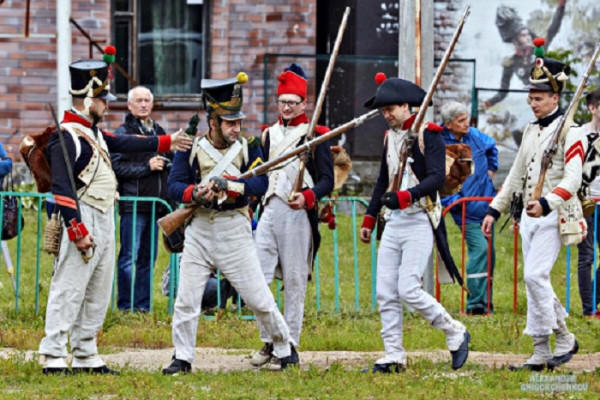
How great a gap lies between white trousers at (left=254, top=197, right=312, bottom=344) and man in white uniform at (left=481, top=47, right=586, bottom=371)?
4.29 feet

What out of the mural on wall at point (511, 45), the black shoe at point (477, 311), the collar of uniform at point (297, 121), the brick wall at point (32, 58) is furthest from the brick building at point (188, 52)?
the collar of uniform at point (297, 121)

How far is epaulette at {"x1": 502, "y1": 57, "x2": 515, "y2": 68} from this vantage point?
75.5 ft

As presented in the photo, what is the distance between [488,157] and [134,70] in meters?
8.34

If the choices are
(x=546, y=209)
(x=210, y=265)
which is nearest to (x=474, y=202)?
(x=546, y=209)

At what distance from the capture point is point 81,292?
10.4m

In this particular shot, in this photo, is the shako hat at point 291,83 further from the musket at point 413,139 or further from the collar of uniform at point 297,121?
the musket at point 413,139

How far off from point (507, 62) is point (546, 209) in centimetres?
1286

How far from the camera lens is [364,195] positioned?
70.6 feet

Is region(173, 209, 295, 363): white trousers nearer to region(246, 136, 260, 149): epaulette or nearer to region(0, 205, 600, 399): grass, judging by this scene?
region(0, 205, 600, 399): grass

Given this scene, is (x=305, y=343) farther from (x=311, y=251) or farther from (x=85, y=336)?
(x=85, y=336)

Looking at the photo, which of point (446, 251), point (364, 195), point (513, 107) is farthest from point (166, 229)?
point (513, 107)

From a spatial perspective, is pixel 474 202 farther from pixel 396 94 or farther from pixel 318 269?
pixel 396 94

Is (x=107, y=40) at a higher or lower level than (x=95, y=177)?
higher

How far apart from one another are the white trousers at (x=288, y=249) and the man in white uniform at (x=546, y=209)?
1309 mm
